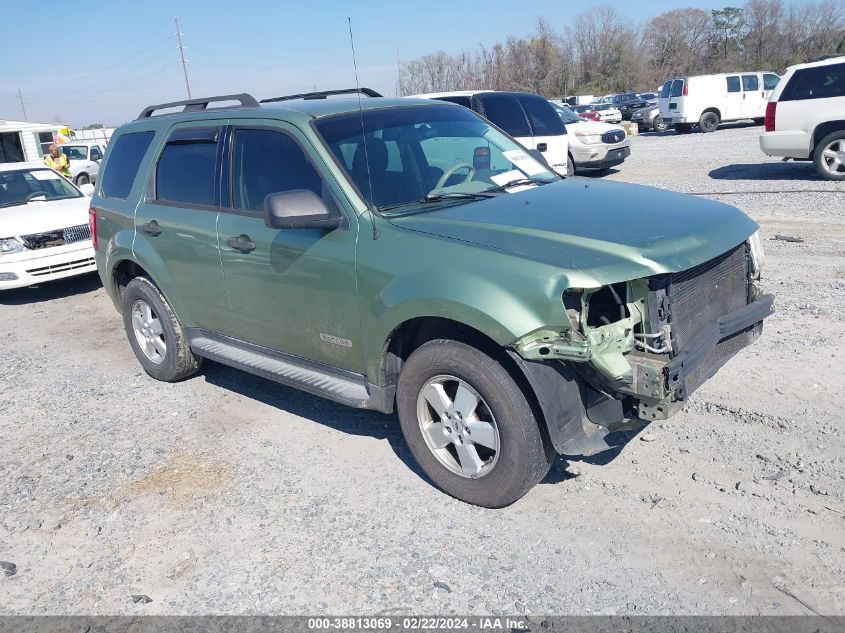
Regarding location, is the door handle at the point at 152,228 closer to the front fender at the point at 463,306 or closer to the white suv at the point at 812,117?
the front fender at the point at 463,306

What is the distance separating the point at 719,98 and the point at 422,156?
2411cm

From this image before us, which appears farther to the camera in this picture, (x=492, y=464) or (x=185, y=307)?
(x=185, y=307)

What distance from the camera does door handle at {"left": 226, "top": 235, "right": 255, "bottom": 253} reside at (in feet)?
14.8

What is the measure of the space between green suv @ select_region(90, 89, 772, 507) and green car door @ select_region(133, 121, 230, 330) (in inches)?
0.6

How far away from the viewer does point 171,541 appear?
3736 mm

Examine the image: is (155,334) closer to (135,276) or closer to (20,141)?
(135,276)

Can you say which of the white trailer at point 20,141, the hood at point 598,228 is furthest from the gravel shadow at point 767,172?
the white trailer at point 20,141

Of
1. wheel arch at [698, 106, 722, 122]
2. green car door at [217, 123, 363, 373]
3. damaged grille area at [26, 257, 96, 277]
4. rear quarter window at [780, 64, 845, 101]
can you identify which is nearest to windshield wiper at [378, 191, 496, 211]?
green car door at [217, 123, 363, 373]

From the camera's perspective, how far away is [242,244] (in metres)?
4.54

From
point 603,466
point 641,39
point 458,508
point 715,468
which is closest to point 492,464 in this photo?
point 458,508

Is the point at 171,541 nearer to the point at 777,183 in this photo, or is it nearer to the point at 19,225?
the point at 19,225

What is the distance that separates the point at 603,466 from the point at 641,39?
253 ft

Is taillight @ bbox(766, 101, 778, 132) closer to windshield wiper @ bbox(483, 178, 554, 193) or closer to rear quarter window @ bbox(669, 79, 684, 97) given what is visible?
windshield wiper @ bbox(483, 178, 554, 193)

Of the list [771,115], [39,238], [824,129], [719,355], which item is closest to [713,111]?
[771,115]
